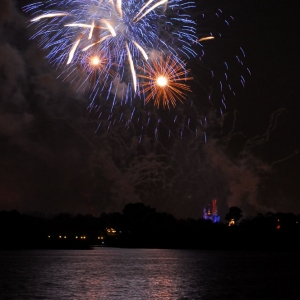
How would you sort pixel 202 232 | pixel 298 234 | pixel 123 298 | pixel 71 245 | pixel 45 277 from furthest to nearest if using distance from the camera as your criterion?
pixel 71 245 → pixel 202 232 → pixel 298 234 → pixel 45 277 → pixel 123 298

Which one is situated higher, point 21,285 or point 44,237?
point 44,237

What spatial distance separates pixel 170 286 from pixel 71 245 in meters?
125

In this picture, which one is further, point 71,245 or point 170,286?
point 71,245

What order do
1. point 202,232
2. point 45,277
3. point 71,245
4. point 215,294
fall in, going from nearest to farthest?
point 215,294
point 45,277
point 202,232
point 71,245

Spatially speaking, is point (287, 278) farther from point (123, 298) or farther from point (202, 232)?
point (202, 232)

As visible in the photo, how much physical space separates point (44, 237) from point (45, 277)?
105 metres

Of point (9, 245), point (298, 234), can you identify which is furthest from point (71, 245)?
point (298, 234)

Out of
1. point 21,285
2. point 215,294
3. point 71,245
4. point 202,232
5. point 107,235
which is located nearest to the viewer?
point 215,294

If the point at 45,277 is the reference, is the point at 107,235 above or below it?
above

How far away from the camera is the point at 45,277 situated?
44.7 m

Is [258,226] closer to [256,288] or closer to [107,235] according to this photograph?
[107,235]

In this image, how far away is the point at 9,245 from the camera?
420 ft

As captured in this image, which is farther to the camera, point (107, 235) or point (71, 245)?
point (107, 235)

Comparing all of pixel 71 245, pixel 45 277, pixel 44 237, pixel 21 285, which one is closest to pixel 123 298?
pixel 21 285
